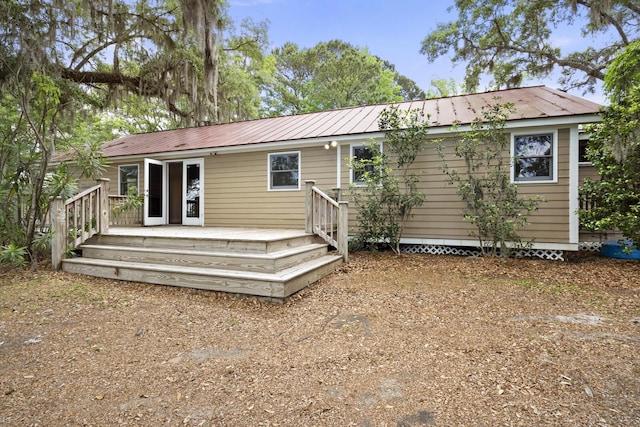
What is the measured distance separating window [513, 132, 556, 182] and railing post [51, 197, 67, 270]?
8.42 meters

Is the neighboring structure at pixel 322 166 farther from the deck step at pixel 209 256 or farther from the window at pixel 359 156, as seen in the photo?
the deck step at pixel 209 256

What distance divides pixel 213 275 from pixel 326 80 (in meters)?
19.2

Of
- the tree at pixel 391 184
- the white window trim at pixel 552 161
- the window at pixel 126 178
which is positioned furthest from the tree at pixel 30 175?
the white window trim at pixel 552 161

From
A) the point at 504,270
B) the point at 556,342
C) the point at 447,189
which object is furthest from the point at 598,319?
the point at 447,189

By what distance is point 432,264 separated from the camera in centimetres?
630

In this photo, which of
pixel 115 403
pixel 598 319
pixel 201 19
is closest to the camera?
pixel 115 403

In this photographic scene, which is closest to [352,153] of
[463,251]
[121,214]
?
[463,251]

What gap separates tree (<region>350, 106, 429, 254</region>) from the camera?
6.95 m

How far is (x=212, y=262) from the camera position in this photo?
4.62 m

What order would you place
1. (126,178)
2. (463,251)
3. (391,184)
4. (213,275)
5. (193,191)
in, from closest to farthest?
(213,275)
(391,184)
(463,251)
(193,191)
(126,178)

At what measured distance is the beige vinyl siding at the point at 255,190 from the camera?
824 cm

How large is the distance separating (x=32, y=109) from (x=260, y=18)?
1028 cm

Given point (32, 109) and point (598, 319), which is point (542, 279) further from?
point (32, 109)

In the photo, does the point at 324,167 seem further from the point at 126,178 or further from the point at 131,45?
the point at 131,45
